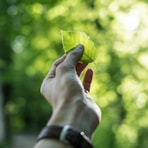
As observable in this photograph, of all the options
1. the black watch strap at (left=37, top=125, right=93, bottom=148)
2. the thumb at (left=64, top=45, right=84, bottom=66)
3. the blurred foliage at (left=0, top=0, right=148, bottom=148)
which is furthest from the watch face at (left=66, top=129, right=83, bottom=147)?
the blurred foliage at (left=0, top=0, right=148, bottom=148)

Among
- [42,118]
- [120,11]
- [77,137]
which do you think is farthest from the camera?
[42,118]

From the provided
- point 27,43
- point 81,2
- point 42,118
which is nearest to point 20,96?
point 42,118

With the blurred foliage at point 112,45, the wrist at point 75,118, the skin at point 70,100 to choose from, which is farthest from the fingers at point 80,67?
the blurred foliage at point 112,45

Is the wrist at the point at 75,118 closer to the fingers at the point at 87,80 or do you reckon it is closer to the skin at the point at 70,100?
the skin at the point at 70,100

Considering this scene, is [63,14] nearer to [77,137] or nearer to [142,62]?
[142,62]

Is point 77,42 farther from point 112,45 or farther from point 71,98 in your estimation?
point 112,45

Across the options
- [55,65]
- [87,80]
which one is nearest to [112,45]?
[87,80]
